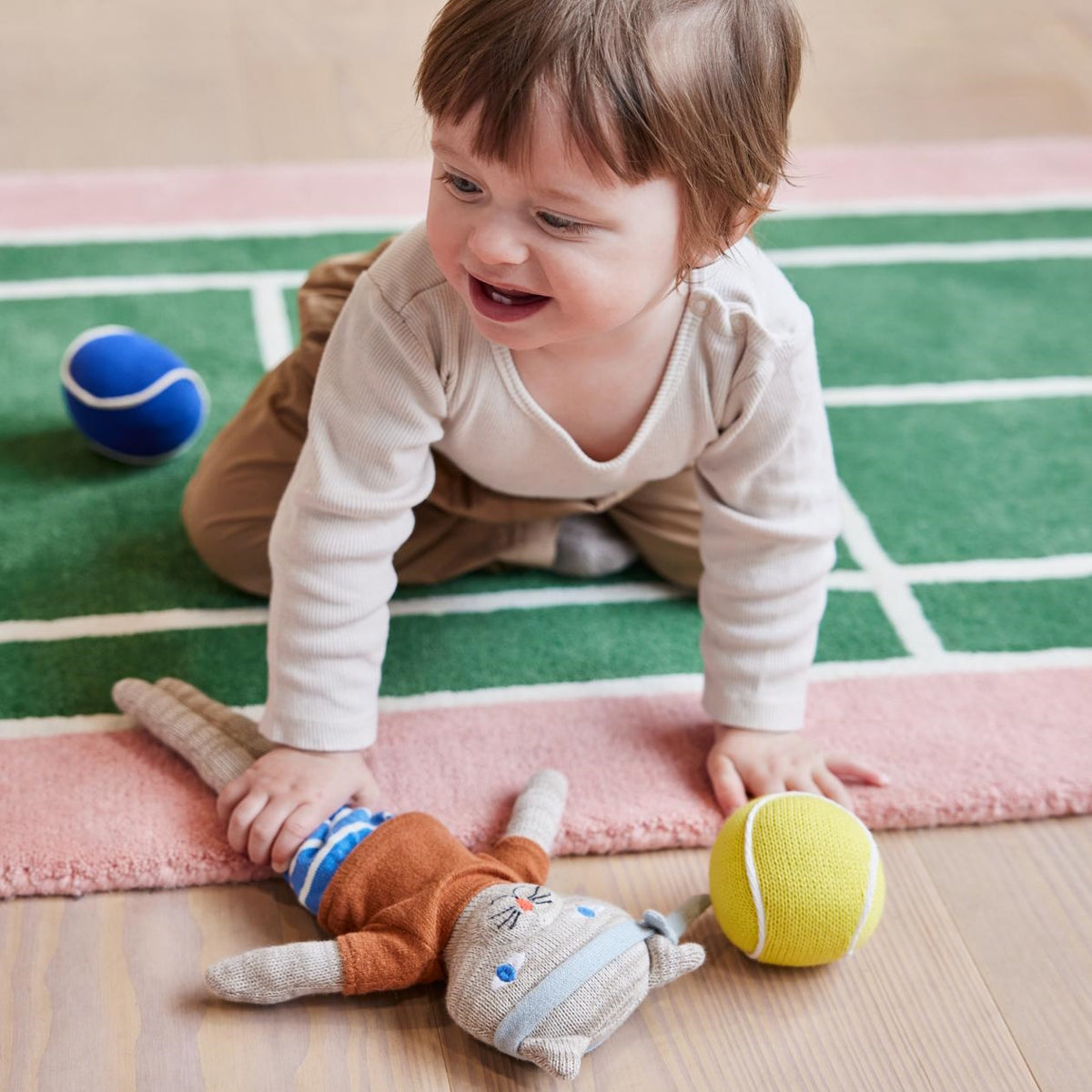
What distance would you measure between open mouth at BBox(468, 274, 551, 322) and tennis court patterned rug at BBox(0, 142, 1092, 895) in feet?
1.15

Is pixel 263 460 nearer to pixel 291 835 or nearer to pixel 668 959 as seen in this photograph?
pixel 291 835

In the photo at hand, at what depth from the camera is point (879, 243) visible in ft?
5.71

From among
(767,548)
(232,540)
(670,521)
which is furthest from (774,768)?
(232,540)

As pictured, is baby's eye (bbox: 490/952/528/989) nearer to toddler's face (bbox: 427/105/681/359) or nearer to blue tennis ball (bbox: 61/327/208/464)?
toddler's face (bbox: 427/105/681/359)

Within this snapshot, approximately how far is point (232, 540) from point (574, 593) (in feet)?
0.94

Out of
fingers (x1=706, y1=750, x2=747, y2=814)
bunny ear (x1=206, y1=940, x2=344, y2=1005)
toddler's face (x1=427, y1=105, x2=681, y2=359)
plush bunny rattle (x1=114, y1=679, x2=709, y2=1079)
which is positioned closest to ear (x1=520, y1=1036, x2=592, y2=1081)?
plush bunny rattle (x1=114, y1=679, x2=709, y2=1079)

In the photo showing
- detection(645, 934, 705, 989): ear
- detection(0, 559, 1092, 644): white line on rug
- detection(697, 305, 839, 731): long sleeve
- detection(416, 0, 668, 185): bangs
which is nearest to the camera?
detection(416, 0, 668, 185): bangs

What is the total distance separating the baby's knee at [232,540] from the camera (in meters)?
1.17

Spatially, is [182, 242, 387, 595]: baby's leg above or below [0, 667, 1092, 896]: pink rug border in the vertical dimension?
above

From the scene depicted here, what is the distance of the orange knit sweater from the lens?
0.85 meters

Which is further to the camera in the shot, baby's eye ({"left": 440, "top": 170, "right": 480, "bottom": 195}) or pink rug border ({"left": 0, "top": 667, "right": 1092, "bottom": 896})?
pink rug border ({"left": 0, "top": 667, "right": 1092, "bottom": 896})

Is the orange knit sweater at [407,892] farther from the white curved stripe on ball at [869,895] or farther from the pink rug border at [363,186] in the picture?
the pink rug border at [363,186]

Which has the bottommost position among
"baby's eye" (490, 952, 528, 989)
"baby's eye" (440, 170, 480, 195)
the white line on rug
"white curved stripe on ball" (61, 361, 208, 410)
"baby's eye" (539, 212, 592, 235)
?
the white line on rug

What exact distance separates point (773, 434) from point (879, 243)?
0.84 m
